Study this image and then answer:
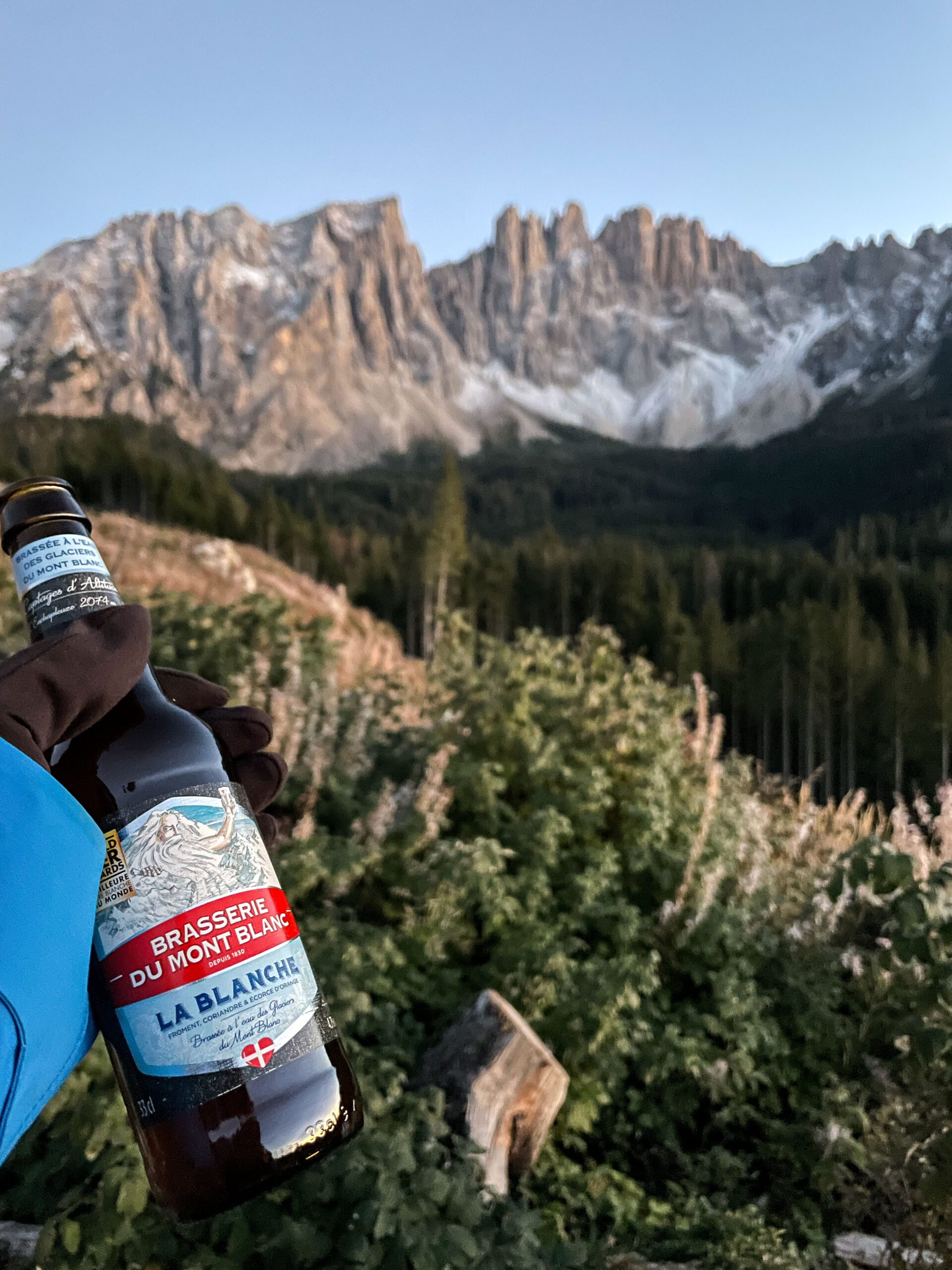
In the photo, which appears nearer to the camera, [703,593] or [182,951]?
[182,951]

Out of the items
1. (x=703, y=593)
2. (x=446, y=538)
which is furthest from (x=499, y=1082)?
(x=703, y=593)

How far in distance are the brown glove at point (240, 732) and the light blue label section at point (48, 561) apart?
422mm

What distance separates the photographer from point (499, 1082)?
3736 mm

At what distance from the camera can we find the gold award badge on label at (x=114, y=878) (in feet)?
5.66

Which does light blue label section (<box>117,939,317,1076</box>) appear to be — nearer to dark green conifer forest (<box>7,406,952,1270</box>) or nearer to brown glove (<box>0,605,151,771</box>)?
brown glove (<box>0,605,151,771</box>)

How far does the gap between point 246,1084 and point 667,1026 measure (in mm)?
3082

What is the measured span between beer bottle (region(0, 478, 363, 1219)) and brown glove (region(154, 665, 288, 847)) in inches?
14.4

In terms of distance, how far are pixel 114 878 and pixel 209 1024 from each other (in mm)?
376

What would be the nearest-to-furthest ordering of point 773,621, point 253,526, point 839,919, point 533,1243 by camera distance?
point 533,1243 < point 839,919 < point 773,621 < point 253,526

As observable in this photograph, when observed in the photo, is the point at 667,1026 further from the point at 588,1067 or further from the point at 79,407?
the point at 79,407

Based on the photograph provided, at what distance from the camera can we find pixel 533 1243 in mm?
2566

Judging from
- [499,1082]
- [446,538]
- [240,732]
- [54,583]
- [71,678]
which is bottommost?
[499,1082]

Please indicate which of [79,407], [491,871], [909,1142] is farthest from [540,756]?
[79,407]

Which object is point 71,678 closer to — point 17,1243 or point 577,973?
point 17,1243
